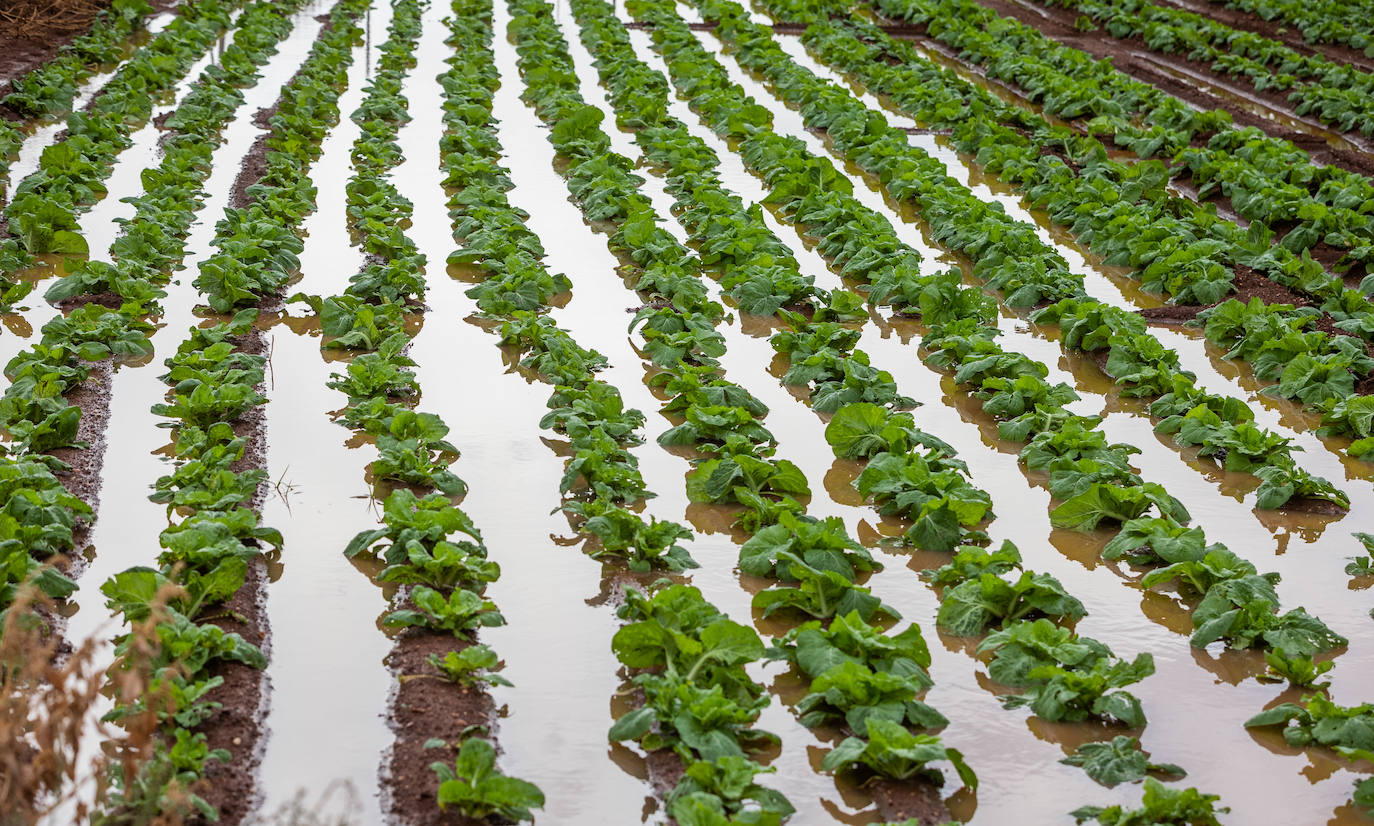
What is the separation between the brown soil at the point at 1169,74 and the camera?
1424 cm

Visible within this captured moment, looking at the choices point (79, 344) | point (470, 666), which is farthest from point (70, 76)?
point (470, 666)

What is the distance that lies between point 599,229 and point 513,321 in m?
2.32

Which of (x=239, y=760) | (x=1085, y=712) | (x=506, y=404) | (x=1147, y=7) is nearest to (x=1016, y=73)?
(x=1147, y=7)

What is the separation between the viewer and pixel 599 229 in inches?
426

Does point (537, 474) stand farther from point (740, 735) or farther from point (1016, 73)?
point (1016, 73)

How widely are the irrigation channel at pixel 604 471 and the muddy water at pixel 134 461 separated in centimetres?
2

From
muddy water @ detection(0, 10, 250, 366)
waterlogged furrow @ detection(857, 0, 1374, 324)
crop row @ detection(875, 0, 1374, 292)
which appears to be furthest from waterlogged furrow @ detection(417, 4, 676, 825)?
crop row @ detection(875, 0, 1374, 292)

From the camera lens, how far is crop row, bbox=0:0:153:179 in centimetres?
1251

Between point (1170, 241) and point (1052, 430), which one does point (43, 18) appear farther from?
point (1052, 430)

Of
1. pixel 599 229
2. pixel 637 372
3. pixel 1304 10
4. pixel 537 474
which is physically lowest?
pixel 537 474

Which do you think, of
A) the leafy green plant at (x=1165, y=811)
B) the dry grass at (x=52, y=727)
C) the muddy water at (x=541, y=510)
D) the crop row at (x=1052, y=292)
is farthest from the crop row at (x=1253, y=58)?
the dry grass at (x=52, y=727)

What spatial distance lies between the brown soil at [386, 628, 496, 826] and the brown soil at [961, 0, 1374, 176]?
1152cm

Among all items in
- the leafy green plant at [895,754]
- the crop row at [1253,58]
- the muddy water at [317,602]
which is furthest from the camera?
the crop row at [1253,58]

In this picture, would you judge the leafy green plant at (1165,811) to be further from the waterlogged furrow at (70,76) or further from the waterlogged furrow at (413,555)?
the waterlogged furrow at (70,76)
